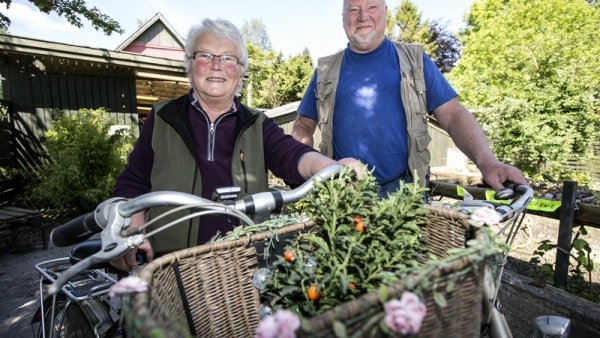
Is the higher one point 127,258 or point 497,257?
point 497,257

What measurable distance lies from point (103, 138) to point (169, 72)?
226 cm

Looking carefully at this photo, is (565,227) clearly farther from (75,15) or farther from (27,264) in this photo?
(75,15)

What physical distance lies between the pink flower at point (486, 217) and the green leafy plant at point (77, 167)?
7.30m

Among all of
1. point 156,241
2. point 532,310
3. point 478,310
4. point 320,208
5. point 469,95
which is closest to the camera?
point 478,310

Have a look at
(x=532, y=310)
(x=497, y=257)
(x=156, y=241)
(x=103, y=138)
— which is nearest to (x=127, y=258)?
(x=156, y=241)

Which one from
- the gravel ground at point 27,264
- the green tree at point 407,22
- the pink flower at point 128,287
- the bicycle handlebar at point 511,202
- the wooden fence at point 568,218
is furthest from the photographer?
the green tree at point 407,22

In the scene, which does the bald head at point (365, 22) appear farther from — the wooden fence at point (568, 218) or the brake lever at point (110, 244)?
the brake lever at point (110, 244)

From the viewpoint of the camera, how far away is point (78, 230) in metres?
1.17

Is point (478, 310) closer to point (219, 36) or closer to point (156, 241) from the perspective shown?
point (156, 241)

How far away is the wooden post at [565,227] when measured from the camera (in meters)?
2.90

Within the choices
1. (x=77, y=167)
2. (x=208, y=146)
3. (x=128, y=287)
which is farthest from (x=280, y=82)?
(x=128, y=287)

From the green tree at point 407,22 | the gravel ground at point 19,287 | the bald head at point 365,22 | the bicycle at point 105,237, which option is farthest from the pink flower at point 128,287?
the green tree at point 407,22

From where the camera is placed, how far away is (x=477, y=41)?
18188mm

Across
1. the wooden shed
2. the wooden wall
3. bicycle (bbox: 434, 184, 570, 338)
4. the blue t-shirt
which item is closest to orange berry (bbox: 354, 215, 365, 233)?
bicycle (bbox: 434, 184, 570, 338)
